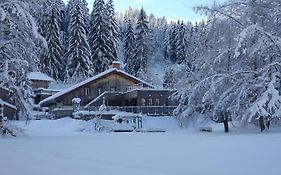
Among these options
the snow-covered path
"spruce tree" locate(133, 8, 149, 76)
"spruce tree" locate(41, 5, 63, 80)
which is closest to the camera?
the snow-covered path

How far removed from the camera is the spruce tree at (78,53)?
209 feet

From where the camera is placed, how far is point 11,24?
59.8ft

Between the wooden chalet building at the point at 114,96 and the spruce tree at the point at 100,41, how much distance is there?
11757 millimetres

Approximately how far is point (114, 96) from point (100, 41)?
1766 centimetres

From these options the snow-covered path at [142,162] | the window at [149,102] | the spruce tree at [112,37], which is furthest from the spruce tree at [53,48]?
the snow-covered path at [142,162]

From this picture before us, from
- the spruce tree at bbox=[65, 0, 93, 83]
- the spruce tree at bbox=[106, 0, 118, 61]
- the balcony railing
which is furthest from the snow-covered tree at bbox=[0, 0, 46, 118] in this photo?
the spruce tree at bbox=[106, 0, 118, 61]

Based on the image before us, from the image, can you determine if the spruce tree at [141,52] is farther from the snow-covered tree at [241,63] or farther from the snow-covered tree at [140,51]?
the snow-covered tree at [241,63]

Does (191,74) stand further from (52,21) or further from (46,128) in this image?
(52,21)

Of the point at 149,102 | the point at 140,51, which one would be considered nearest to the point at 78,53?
the point at 140,51

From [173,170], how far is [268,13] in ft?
58.9

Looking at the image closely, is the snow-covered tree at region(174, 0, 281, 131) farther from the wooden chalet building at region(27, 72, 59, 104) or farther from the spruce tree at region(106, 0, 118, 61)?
the spruce tree at region(106, 0, 118, 61)

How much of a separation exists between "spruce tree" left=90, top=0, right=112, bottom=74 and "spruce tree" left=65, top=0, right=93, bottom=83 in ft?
7.10

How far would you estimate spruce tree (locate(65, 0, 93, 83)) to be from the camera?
2510 inches

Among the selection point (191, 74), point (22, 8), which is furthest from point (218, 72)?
point (22, 8)
